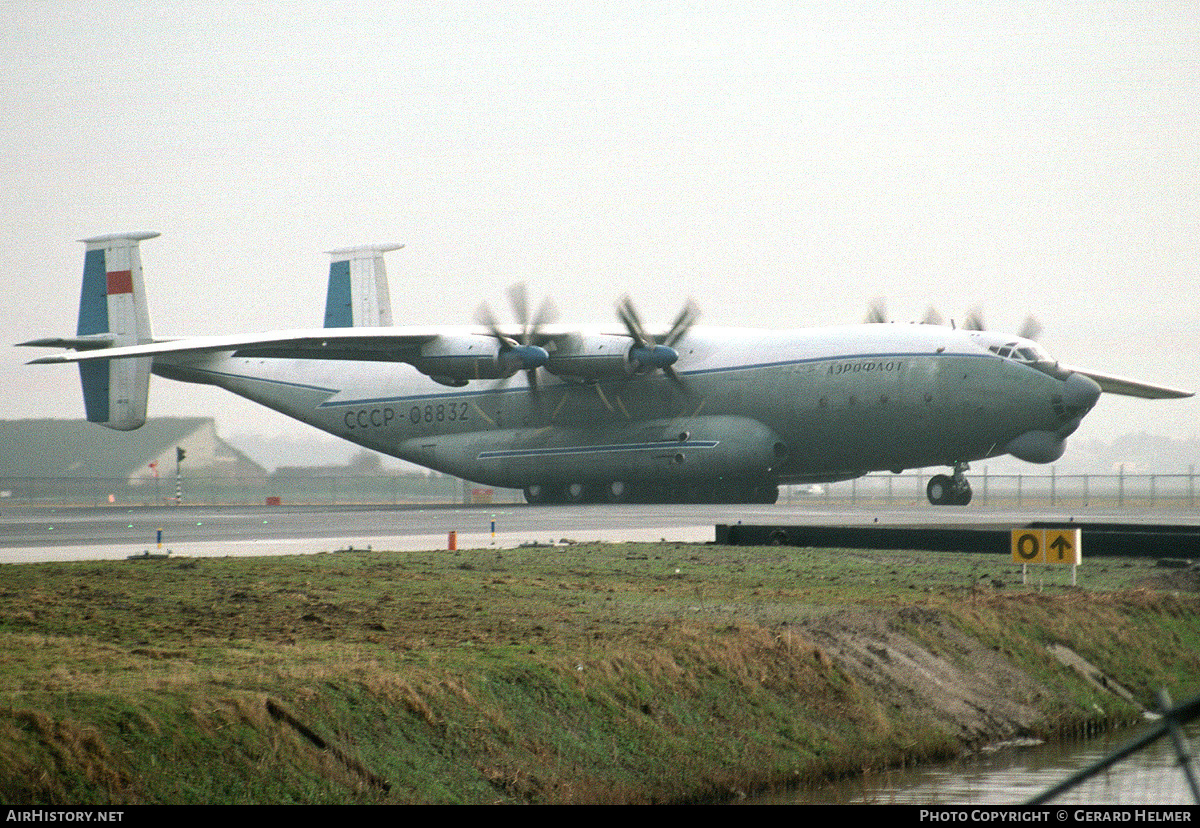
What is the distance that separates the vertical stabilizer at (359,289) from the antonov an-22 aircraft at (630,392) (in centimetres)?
553

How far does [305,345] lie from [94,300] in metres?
12.9

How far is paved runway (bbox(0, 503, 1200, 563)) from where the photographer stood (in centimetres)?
2644

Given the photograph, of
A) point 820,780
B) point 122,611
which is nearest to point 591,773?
point 820,780

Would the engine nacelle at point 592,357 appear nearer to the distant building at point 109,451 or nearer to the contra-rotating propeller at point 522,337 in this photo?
the contra-rotating propeller at point 522,337

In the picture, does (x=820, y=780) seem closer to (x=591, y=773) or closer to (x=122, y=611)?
Result: (x=591, y=773)

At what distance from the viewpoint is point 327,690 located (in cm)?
1242

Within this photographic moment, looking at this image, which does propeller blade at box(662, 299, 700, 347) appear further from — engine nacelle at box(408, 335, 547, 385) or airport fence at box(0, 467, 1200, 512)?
airport fence at box(0, 467, 1200, 512)

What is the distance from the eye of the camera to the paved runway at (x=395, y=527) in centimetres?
2644

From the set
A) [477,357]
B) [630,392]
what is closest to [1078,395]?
[630,392]

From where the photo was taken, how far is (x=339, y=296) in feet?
207

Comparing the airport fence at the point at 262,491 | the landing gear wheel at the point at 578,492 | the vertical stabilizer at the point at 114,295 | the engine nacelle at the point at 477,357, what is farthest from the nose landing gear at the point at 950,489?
the airport fence at the point at 262,491

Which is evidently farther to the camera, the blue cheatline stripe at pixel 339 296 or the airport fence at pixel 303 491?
the airport fence at pixel 303 491

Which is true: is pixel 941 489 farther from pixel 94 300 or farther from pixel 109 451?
pixel 109 451

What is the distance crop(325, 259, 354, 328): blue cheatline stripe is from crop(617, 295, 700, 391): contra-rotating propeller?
19.1 m
